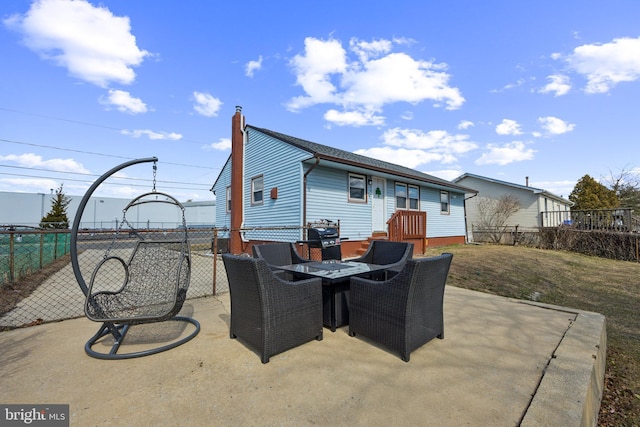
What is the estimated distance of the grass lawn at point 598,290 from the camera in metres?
2.12

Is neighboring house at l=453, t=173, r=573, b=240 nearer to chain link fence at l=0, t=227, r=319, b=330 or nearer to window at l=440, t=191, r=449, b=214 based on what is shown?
window at l=440, t=191, r=449, b=214

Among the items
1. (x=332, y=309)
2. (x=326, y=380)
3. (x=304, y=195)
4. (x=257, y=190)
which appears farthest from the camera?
(x=257, y=190)

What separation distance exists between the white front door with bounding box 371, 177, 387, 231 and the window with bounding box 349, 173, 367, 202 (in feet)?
1.35

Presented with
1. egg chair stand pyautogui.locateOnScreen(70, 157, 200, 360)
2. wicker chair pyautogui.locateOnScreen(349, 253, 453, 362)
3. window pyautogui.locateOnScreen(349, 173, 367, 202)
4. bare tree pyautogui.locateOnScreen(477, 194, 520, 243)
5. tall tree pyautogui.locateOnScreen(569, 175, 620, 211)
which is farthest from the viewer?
tall tree pyautogui.locateOnScreen(569, 175, 620, 211)

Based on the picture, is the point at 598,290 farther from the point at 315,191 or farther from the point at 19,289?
the point at 19,289

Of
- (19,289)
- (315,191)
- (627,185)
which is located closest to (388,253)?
(315,191)

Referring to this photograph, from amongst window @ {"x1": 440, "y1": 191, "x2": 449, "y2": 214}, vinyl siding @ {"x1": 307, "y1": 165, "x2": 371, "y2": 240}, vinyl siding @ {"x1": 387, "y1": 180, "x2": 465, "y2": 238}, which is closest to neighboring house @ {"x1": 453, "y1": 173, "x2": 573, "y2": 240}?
vinyl siding @ {"x1": 387, "y1": 180, "x2": 465, "y2": 238}

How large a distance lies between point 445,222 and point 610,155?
18.9 m

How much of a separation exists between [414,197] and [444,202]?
2.57m

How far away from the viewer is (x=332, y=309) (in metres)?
2.75

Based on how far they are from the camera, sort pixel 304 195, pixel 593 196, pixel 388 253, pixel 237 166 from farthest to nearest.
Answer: pixel 593 196 < pixel 237 166 < pixel 304 195 < pixel 388 253

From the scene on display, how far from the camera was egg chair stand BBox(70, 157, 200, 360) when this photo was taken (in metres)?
2.31

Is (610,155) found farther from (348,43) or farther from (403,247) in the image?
(403,247)

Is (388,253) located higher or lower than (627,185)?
lower
